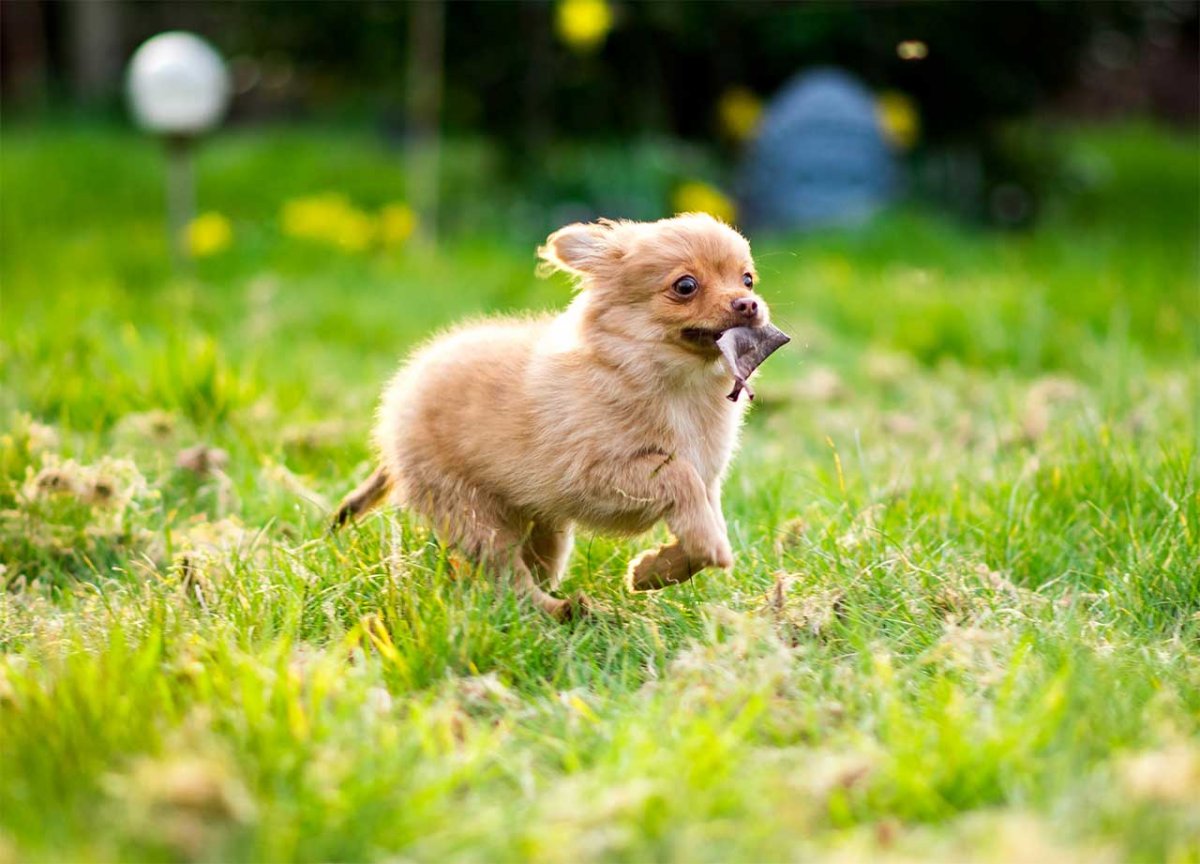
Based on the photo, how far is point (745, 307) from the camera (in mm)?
2803

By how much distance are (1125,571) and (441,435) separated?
1472 mm

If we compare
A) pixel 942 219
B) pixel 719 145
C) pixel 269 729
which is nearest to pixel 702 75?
pixel 719 145

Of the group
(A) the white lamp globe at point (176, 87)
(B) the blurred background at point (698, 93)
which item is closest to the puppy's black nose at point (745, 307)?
(A) the white lamp globe at point (176, 87)

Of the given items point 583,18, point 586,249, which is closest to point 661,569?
point 586,249

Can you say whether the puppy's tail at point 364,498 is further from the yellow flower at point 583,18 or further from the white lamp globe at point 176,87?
the yellow flower at point 583,18

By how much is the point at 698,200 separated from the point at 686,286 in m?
5.37

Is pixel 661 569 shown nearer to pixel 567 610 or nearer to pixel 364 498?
pixel 567 610

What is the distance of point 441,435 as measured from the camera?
10.00 ft

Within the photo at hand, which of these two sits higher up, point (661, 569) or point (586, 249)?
point (586, 249)

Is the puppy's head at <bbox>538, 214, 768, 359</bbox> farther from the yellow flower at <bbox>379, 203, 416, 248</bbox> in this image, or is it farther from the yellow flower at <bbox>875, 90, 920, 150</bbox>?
the yellow flower at <bbox>875, 90, 920, 150</bbox>

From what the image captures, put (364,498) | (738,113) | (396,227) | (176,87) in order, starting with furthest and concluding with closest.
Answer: (738,113) → (396,227) → (176,87) → (364,498)

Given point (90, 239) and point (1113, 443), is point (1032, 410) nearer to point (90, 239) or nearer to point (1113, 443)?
point (1113, 443)

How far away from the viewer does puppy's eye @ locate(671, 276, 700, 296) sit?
287 centimetres

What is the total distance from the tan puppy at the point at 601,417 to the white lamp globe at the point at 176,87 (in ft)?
12.8
